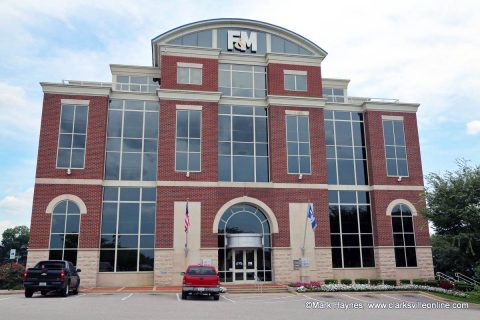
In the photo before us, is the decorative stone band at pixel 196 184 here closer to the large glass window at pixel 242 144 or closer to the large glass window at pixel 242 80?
the large glass window at pixel 242 144

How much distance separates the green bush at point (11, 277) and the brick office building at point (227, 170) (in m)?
1.80

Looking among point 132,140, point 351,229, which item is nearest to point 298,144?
point 351,229

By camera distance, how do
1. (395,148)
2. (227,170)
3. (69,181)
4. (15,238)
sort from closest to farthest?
(69,181) → (227,170) → (395,148) → (15,238)

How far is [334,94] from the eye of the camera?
1448 inches

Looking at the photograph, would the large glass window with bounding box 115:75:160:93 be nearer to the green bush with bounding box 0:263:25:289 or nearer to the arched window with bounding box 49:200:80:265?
the arched window with bounding box 49:200:80:265

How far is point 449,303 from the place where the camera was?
21328mm

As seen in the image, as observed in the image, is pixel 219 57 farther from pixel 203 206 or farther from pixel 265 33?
pixel 203 206

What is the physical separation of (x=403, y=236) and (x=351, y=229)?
13.0ft

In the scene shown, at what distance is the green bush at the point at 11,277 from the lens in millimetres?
26453

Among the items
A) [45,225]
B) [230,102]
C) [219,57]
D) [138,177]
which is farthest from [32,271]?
[219,57]

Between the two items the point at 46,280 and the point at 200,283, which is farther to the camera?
the point at 200,283

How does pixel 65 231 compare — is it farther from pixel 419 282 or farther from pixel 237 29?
pixel 419 282

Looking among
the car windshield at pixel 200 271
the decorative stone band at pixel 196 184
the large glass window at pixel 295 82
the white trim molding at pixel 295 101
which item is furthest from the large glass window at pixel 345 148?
the car windshield at pixel 200 271

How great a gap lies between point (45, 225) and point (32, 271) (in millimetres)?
8477
